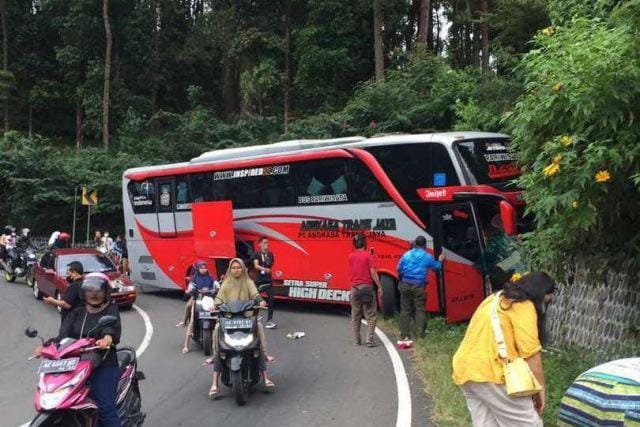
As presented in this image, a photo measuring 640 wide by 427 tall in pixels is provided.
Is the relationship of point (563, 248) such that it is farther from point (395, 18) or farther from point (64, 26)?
point (64, 26)

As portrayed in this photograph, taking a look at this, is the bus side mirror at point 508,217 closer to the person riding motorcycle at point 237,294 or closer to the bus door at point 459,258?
the bus door at point 459,258

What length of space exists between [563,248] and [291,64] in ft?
96.7

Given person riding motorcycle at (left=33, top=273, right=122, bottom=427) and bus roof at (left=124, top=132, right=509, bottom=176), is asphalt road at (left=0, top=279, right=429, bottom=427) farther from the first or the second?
bus roof at (left=124, top=132, right=509, bottom=176)

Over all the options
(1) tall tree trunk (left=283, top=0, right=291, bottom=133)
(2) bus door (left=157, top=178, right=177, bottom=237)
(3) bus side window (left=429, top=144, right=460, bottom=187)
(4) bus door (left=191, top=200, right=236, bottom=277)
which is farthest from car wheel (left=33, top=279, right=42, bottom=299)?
(1) tall tree trunk (left=283, top=0, right=291, bottom=133)

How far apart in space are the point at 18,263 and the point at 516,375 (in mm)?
21193

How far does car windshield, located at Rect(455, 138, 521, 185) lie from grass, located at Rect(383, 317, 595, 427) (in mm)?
2878

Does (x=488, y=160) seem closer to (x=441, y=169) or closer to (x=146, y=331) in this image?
(x=441, y=169)

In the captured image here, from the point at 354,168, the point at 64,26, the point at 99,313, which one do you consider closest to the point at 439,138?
the point at 354,168

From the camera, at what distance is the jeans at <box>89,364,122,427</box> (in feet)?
17.0

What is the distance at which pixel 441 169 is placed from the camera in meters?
11.6

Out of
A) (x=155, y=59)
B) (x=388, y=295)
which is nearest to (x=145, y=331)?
(x=388, y=295)

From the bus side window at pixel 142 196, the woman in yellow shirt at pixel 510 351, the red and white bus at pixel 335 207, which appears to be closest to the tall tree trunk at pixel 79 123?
the bus side window at pixel 142 196

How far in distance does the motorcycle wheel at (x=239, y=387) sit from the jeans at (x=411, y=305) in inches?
153

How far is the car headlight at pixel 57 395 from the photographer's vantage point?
484cm
